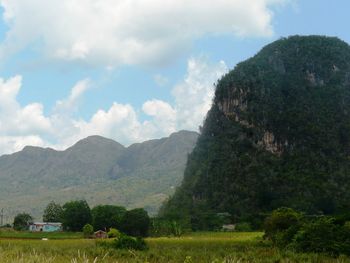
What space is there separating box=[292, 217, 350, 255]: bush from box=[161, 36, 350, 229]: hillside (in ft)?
261

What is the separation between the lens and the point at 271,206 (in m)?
134

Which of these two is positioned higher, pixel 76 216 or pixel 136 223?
pixel 76 216

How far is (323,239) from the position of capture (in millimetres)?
43875

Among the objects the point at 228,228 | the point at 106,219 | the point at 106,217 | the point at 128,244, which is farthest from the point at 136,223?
the point at 128,244

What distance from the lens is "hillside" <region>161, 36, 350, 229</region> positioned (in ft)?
463

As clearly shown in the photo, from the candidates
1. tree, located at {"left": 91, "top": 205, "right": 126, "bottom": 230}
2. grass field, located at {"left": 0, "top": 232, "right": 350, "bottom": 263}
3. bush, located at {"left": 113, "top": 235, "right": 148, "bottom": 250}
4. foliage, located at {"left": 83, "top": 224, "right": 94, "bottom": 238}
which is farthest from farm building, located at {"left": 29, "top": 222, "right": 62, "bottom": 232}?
grass field, located at {"left": 0, "top": 232, "right": 350, "bottom": 263}

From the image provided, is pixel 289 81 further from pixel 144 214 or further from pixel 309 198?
pixel 144 214

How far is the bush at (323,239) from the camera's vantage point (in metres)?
42.3

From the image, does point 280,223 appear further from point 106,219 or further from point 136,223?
point 106,219

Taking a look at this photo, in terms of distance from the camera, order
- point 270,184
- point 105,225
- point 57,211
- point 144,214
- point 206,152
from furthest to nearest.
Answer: point 206,152
point 270,184
point 57,211
point 105,225
point 144,214

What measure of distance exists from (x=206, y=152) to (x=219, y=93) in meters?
22.1

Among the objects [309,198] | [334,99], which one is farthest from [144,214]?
[334,99]

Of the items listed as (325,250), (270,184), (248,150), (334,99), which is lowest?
(325,250)

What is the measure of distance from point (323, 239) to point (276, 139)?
12076 cm
